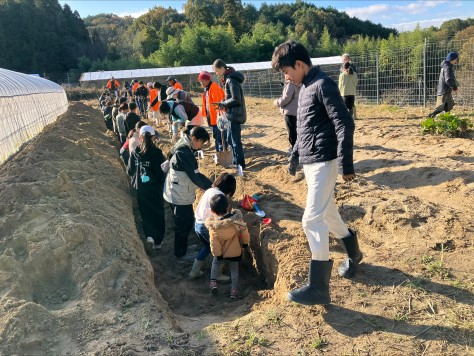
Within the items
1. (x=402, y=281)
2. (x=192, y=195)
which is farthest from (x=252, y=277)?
(x=402, y=281)

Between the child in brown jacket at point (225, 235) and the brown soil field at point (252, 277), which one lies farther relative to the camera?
the child in brown jacket at point (225, 235)

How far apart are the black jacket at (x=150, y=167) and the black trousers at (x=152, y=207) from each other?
55mm

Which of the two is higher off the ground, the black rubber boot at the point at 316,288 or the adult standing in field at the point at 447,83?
the adult standing in field at the point at 447,83

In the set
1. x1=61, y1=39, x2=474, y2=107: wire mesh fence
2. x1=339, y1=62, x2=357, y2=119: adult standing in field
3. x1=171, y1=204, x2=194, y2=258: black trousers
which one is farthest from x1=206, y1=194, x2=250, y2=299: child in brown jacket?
x1=61, y1=39, x2=474, y2=107: wire mesh fence

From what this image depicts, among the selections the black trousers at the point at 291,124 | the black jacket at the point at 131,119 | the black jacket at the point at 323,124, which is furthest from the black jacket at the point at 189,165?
the black jacket at the point at 131,119

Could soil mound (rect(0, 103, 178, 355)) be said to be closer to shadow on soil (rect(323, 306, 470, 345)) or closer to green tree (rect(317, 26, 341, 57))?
shadow on soil (rect(323, 306, 470, 345))

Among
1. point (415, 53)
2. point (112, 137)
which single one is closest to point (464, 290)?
point (112, 137)

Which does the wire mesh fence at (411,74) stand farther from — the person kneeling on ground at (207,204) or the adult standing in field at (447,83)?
the person kneeling on ground at (207,204)

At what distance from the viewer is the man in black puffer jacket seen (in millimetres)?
2996

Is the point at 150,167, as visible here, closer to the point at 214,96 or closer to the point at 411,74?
the point at 214,96

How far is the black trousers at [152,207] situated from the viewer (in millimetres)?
6074

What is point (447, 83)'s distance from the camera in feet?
30.1

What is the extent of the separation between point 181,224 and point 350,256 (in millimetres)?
2483

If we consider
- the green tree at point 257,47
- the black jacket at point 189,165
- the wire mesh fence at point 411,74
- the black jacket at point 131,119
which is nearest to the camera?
the black jacket at point 189,165
